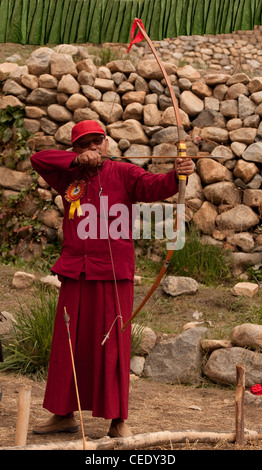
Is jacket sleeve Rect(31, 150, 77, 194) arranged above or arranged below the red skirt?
above

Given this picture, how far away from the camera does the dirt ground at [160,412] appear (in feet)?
11.5

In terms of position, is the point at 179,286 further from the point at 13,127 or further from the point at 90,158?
the point at 90,158

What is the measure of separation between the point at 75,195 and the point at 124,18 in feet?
14.2

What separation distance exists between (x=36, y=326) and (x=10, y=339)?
1.14 ft

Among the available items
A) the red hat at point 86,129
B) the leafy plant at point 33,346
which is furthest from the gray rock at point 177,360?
the red hat at point 86,129

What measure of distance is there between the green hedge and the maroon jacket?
4.04m

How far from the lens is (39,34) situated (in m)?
7.11

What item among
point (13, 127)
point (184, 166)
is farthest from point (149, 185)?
point (13, 127)

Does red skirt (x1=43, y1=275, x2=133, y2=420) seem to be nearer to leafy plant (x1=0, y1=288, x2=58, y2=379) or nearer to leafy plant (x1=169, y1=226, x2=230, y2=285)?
leafy plant (x1=0, y1=288, x2=58, y2=379)

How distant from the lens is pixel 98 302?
3361mm

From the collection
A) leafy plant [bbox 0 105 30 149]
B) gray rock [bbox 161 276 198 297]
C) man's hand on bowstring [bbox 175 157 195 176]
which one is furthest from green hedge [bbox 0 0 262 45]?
man's hand on bowstring [bbox 175 157 195 176]

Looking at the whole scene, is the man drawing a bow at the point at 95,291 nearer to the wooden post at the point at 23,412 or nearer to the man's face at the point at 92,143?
the man's face at the point at 92,143

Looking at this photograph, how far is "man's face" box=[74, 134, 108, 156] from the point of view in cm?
350

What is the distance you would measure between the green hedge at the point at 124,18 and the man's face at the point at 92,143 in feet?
13.0
